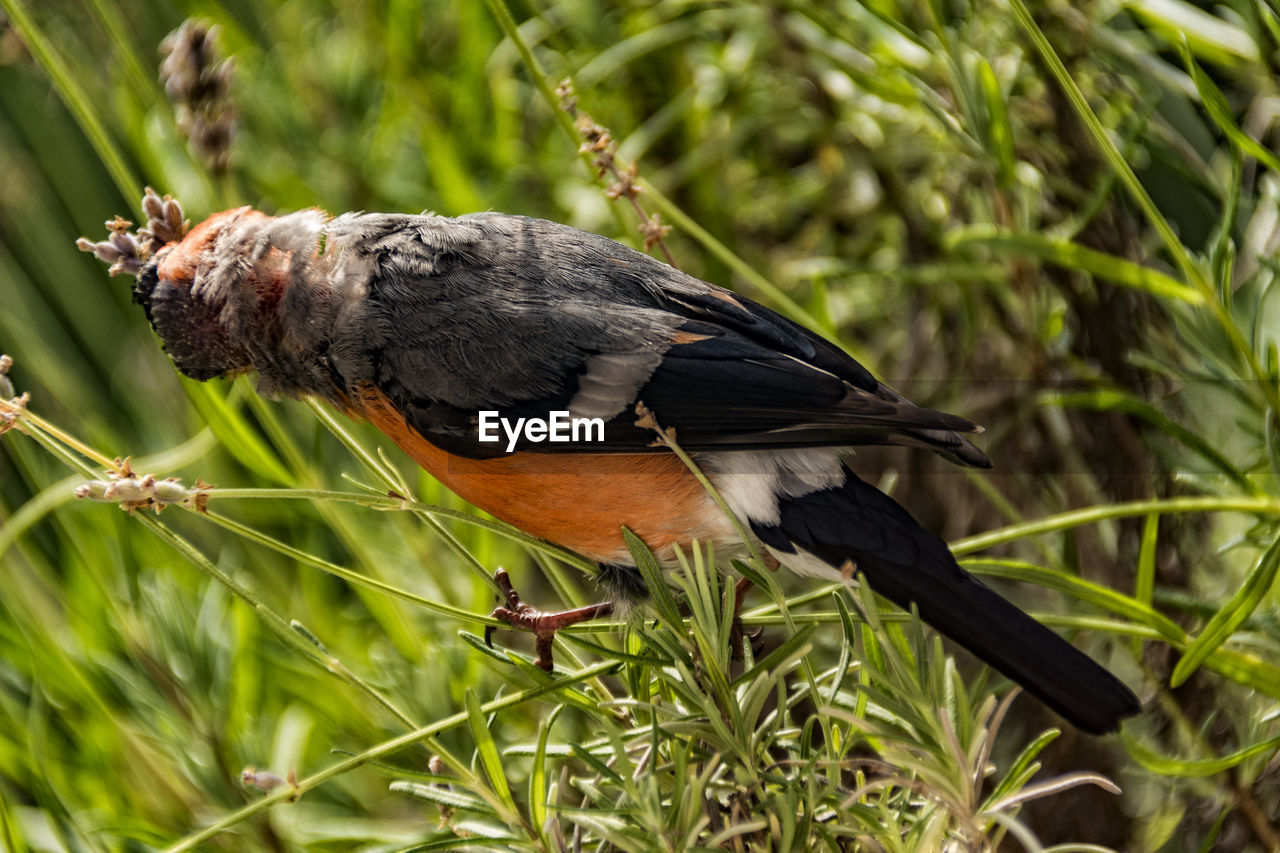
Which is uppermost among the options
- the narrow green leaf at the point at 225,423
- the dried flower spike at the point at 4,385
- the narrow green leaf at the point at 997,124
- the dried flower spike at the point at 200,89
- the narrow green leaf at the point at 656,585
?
the dried flower spike at the point at 200,89

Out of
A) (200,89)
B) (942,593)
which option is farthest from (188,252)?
(942,593)

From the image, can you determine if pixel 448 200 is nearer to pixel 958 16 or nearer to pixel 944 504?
pixel 958 16

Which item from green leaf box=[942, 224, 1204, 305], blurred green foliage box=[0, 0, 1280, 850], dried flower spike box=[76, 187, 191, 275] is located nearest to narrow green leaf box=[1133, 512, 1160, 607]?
blurred green foliage box=[0, 0, 1280, 850]

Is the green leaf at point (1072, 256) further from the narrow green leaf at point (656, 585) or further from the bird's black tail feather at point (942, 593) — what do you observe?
the narrow green leaf at point (656, 585)

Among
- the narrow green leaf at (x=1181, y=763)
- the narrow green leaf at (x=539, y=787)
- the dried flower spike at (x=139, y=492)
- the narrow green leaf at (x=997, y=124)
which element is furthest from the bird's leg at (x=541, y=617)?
the narrow green leaf at (x=997, y=124)

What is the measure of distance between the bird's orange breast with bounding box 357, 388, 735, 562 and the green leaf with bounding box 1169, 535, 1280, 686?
0.57 metres

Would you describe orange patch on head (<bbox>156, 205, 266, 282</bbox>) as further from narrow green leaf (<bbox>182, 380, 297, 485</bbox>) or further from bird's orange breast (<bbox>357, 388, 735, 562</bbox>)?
bird's orange breast (<bbox>357, 388, 735, 562</bbox>)

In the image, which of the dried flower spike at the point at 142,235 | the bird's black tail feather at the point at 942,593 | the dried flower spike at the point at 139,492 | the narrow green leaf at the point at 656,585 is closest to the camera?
the dried flower spike at the point at 139,492

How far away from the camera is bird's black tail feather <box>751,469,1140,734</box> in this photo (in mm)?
1240

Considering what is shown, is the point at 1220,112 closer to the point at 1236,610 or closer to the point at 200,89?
the point at 1236,610

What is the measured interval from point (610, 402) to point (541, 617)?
1.04ft

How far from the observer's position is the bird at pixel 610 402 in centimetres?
131

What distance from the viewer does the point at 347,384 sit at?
1.47 meters

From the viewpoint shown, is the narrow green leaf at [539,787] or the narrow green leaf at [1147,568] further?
the narrow green leaf at [1147,568]
